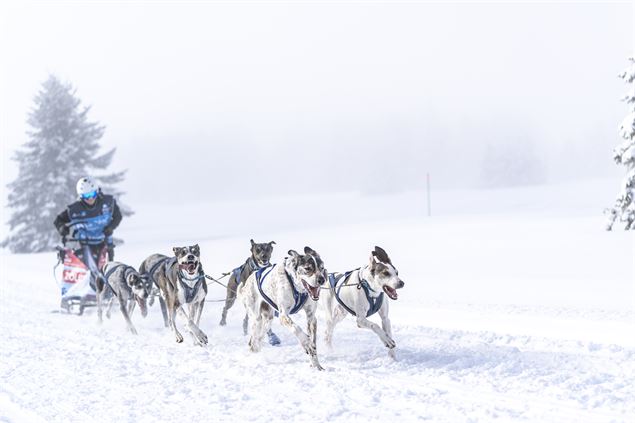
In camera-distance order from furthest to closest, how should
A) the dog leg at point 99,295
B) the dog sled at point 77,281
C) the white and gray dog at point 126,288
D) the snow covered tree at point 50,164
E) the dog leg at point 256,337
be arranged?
the snow covered tree at point 50,164 < the dog sled at point 77,281 < the dog leg at point 99,295 < the white and gray dog at point 126,288 < the dog leg at point 256,337

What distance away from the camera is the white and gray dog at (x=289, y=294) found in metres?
6.93

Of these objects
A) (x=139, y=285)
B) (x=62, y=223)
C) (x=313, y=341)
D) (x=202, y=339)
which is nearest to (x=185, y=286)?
(x=202, y=339)

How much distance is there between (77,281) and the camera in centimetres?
1201

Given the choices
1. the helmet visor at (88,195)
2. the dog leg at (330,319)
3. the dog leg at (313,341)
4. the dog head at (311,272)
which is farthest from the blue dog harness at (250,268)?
the helmet visor at (88,195)

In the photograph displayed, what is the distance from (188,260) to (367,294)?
2.56 m

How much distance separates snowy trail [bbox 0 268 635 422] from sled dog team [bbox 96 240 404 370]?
34cm

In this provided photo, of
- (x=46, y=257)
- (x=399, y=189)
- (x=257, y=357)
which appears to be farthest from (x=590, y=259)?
(x=399, y=189)

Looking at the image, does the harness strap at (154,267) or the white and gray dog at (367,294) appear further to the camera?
the harness strap at (154,267)

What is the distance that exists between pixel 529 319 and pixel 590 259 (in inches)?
255

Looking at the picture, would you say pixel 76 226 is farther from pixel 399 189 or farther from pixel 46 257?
pixel 399 189

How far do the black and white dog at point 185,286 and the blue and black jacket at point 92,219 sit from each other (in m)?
3.00

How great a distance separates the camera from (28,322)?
10672mm

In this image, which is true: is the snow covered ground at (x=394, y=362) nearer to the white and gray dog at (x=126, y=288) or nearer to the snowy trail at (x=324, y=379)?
the snowy trail at (x=324, y=379)

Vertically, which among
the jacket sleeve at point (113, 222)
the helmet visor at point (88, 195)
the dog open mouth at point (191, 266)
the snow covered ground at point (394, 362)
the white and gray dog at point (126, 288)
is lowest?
the snow covered ground at point (394, 362)
